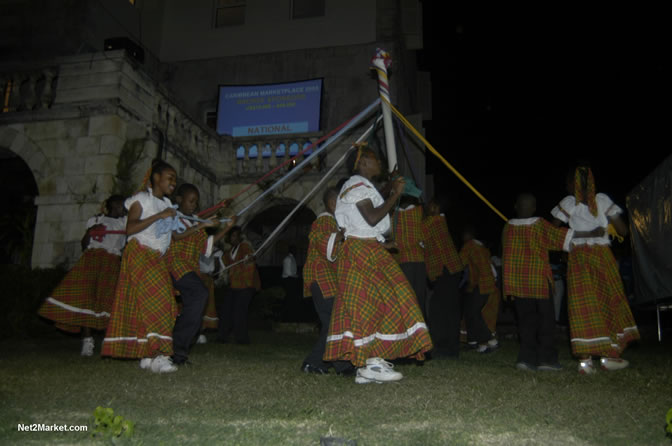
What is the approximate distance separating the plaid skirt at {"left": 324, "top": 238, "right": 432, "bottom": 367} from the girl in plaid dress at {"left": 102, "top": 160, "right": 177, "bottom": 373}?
1.65 meters

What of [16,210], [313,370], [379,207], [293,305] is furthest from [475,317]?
[16,210]

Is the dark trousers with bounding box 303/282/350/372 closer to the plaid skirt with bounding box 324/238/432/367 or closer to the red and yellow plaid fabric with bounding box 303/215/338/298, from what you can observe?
the red and yellow plaid fabric with bounding box 303/215/338/298

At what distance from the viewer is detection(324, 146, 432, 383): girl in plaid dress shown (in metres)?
3.77

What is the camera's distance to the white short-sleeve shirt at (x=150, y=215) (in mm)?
4633

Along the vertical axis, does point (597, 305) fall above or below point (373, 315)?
above

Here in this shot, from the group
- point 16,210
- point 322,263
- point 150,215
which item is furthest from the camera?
point 16,210

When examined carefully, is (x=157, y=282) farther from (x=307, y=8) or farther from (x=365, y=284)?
(x=307, y=8)

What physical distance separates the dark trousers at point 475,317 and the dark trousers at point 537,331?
215 centimetres

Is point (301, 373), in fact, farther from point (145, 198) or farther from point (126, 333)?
point (145, 198)

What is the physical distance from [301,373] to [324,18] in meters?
13.3

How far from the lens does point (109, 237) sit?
6320mm

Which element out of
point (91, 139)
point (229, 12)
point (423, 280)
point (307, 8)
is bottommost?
point (423, 280)

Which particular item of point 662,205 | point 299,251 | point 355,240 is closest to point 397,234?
point 355,240

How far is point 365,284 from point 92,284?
3.79 meters
